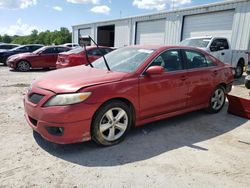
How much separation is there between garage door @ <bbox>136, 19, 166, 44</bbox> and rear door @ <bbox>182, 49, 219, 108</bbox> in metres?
13.8

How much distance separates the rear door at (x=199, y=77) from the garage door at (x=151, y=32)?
13.8 metres

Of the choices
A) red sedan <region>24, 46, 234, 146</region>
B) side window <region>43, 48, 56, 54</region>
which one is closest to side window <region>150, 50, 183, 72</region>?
red sedan <region>24, 46, 234, 146</region>

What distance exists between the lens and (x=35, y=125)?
352cm

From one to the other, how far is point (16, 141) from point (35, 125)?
56cm

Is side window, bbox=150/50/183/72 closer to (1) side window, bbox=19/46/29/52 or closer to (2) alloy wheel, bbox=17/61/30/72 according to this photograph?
(2) alloy wheel, bbox=17/61/30/72

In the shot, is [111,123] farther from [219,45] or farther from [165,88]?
[219,45]

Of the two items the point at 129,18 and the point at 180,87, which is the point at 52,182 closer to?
the point at 180,87

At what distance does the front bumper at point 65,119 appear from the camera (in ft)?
10.5

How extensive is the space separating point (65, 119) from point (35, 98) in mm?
654

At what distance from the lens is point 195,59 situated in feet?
16.4

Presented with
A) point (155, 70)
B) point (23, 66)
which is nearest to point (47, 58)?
point (23, 66)

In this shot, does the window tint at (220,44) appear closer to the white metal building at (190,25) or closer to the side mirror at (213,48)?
the side mirror at (213,48)

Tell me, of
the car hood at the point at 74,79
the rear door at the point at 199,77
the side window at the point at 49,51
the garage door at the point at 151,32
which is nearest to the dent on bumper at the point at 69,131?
the car hood at the point at 74,79

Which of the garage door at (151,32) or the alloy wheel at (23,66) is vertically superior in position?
the garage door at (151,32)
